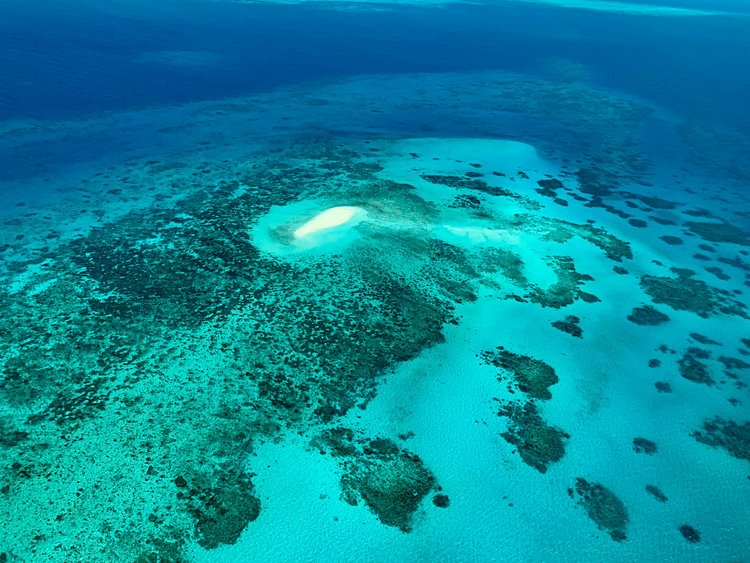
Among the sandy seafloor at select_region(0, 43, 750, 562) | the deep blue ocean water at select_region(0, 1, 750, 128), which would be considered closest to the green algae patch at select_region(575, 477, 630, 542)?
the sandy seafloor at select_region(0, 43, 750, 562)

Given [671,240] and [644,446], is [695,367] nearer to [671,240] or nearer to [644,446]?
[644,446]

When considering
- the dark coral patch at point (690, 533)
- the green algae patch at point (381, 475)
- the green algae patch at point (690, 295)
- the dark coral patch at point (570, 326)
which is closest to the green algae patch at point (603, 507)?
the dark coral patch at point (690, 533)

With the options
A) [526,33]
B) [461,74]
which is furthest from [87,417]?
[526,33]

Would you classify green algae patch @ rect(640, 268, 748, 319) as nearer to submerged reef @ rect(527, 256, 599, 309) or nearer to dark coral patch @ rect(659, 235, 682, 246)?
submerged reef @ rect(527, 256, 599, 309)

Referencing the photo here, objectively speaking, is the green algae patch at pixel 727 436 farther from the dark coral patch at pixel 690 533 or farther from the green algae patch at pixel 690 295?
the green algae patch at pixel 690 295

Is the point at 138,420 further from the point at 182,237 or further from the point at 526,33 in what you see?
the point at 526,33

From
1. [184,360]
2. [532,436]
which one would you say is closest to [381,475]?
[532,436]
